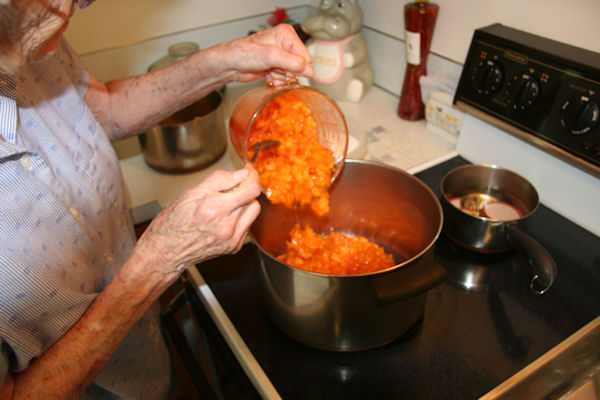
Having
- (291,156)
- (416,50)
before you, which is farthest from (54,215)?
(416,50)

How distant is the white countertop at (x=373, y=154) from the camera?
3.90ft

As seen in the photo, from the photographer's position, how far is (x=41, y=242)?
2.02 ft

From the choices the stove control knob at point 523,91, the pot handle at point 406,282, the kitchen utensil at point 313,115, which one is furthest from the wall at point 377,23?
the pot handle at point 406,282

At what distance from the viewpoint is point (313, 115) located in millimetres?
920

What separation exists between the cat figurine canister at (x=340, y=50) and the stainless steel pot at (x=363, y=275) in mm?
534

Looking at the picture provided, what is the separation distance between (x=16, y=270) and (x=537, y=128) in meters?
1.05

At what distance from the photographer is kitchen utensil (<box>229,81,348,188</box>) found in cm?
77

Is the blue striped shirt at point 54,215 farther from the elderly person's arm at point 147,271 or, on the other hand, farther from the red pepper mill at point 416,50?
the red pepper mill at point 416,50

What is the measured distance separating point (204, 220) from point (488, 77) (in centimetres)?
81

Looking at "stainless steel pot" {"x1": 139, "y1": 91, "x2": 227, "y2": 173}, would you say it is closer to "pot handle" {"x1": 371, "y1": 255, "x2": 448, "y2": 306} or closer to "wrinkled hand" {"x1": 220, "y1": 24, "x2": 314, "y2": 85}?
"wrinkled hand" {"x1": 220, "y1": 24, "x2": 314, "y2": 85}

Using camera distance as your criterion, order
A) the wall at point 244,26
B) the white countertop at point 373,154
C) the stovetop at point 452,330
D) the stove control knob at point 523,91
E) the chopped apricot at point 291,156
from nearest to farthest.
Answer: the stovetop at point 452,330 → the chopped apricot at point 291,156 → the stove control knob at point 523,91 → the wall at point 244,26 → the white countertop at point 373,154

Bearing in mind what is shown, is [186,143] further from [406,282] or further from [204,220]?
[406,282]

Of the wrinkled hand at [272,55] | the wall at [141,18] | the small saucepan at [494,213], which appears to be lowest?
the small saucepan at [494,213]

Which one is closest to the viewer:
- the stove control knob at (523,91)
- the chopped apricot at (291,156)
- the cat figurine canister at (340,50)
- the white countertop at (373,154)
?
the chopped apricot at (291,156)
